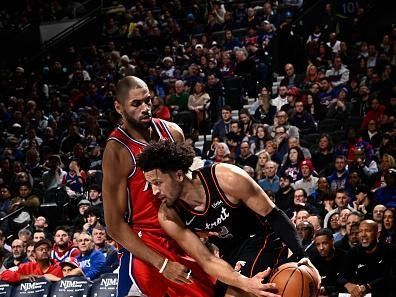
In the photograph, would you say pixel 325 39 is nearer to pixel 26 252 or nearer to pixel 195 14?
pixel 195 14

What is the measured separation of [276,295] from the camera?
479 centimetres

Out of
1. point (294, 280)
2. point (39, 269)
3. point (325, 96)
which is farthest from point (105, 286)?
point (325, 96)

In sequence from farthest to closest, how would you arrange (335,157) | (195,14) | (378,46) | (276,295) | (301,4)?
(195,14) < (301,4) < (378,46) < (335,157) < (276,295)

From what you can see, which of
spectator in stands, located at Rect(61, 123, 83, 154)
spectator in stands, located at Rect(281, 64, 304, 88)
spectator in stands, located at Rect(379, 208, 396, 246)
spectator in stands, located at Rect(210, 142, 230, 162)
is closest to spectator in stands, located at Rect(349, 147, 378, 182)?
spectator in stands, located at Rect(379, 208, 396, 246)

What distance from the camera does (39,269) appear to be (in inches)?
369

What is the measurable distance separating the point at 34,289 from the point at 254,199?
15.0 feet

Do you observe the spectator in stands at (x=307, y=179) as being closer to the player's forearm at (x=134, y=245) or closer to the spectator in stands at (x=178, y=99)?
the spectator in stands at (x=178, y=99)

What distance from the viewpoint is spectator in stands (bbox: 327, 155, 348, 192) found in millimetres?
10969

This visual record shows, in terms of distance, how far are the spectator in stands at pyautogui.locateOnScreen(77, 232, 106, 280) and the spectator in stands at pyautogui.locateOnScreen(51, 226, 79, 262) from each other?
17 cm

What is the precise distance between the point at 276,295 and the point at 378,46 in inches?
416

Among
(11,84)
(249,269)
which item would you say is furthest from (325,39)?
(249,269)

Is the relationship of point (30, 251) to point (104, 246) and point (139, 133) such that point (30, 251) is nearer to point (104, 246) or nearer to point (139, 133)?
point (104, 246)

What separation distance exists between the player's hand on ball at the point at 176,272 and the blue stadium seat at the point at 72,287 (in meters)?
3.47

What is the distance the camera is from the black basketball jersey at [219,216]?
195 inches
